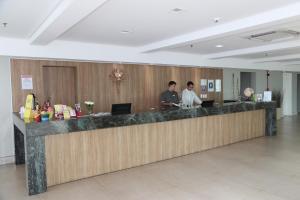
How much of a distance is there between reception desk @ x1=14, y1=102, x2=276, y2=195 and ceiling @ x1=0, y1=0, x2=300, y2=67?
5.07 feet

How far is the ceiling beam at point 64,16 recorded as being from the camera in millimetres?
2699

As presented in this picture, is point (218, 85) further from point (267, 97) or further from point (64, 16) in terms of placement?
point (64, 16)

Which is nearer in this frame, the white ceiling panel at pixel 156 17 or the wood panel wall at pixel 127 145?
the white ceiling panel at pixel 156 17

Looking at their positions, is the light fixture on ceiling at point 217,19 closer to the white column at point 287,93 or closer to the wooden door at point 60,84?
the wooden door at point 60,84

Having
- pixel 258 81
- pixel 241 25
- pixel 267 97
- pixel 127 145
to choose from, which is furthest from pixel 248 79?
pixel 127 145

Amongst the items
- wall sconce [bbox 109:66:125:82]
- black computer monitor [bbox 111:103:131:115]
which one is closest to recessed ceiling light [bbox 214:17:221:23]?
black computer monitor [bbox 111:103:131:115]

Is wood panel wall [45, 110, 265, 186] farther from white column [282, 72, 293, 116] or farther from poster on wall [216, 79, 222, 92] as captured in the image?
white column [282, 72, 293, 116]

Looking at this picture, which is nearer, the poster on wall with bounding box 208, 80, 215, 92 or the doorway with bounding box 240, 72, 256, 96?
the poster on wall with bounding box 208, 80, 215, 92

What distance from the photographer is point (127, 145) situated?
4.58 metres

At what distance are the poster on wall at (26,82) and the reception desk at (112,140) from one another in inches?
29.7

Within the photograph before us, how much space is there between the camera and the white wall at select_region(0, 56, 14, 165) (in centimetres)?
502

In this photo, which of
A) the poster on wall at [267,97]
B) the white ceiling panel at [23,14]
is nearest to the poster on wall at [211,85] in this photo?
the poster on wall at [267,97]

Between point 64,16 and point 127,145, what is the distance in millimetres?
2502

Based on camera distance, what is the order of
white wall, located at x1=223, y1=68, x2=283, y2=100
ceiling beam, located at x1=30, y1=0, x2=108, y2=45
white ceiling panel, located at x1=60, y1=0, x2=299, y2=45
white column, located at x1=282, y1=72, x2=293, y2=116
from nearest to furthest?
ceiling beam, located at x1=30, y1=0, x2=108, y2=45 < white ceiling panel, located at x1=60, y1=0, x2=299, y2=45 < white wall, located at x1=223, y1=68, x2=283, y2=100 < white column, located at x1=282, y1=72, x2=293, y2=116
